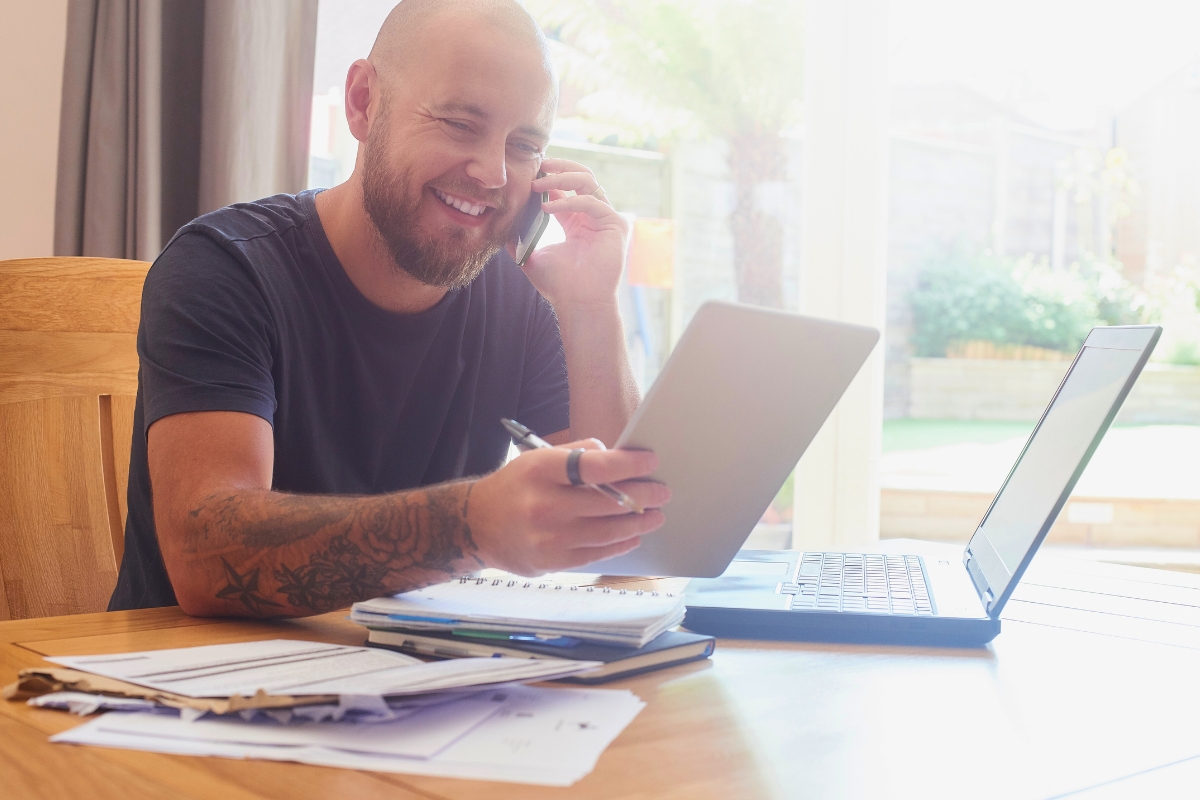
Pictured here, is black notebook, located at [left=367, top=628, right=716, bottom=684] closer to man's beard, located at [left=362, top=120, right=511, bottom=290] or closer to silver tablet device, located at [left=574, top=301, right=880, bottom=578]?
silver tablet device, located at [left=574, top=301, right=880, bottom=578]

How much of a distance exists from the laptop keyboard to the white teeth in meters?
0.65

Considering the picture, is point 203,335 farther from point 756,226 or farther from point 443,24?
point 756,226

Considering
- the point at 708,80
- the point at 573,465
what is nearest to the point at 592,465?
the point at 573,465

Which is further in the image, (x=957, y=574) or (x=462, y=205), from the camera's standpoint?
(x=462, y=205)

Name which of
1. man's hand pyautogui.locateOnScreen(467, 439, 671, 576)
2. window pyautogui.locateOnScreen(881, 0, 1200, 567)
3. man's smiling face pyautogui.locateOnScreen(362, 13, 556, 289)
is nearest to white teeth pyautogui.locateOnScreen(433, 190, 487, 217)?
man's smiling face pyautogui.locateOnScreen(362, 13, 556, 289)

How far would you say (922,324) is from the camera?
2896 millimetres

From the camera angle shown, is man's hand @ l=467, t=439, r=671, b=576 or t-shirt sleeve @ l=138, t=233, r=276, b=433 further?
t-shirt sleeve @ l=138, t=233, r=276, b=433

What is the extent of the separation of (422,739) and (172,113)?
2030mm

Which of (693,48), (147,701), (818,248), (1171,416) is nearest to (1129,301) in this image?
(1171,416)

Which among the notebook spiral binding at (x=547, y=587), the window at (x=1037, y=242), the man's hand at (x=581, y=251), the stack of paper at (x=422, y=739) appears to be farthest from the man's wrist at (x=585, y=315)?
the window at (x=1037, y=242)

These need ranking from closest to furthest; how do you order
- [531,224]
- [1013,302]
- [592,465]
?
[592,465], [531,224], [1013,302]

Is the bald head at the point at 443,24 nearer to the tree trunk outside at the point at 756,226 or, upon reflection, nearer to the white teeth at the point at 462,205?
the white teeth at the point at 462,205

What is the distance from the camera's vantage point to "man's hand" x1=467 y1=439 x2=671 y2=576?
0.72 meters

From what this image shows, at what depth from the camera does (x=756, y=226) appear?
282 centimetres
